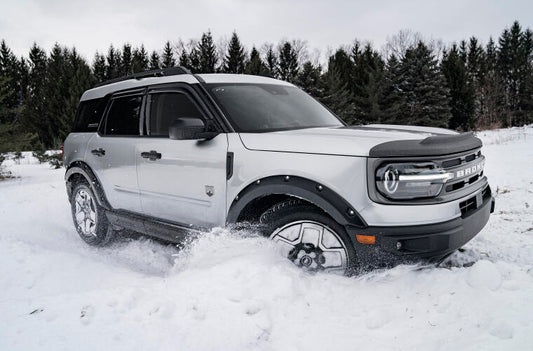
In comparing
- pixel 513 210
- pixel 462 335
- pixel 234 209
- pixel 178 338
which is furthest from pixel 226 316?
pixel 513 210

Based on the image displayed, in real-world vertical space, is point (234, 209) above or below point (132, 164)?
below

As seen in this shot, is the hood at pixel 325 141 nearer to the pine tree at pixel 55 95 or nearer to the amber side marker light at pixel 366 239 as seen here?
the amber side marker light at pixel 366 239

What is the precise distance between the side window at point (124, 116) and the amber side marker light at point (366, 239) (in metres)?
2.58

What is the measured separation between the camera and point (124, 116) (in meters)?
4.23

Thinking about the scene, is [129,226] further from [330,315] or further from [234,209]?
[330,315]

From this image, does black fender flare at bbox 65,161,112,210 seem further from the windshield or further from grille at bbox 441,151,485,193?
grille at bbox 441,151,485,193

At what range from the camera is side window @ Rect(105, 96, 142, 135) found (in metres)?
4.04

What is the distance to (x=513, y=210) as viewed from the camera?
462 cm

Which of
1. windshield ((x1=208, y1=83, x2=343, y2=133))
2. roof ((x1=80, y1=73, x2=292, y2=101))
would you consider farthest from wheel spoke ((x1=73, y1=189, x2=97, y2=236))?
windshield ((x1=208, y1=83, x2=343, y2=133))

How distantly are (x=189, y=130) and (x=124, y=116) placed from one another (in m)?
1.57

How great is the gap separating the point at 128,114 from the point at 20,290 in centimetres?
196

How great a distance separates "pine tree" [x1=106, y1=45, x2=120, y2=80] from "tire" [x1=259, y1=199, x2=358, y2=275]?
55.6 m

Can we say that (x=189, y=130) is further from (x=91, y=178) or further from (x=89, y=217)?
(x=89, y=217)

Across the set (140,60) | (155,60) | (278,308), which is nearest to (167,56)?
(155,60)
